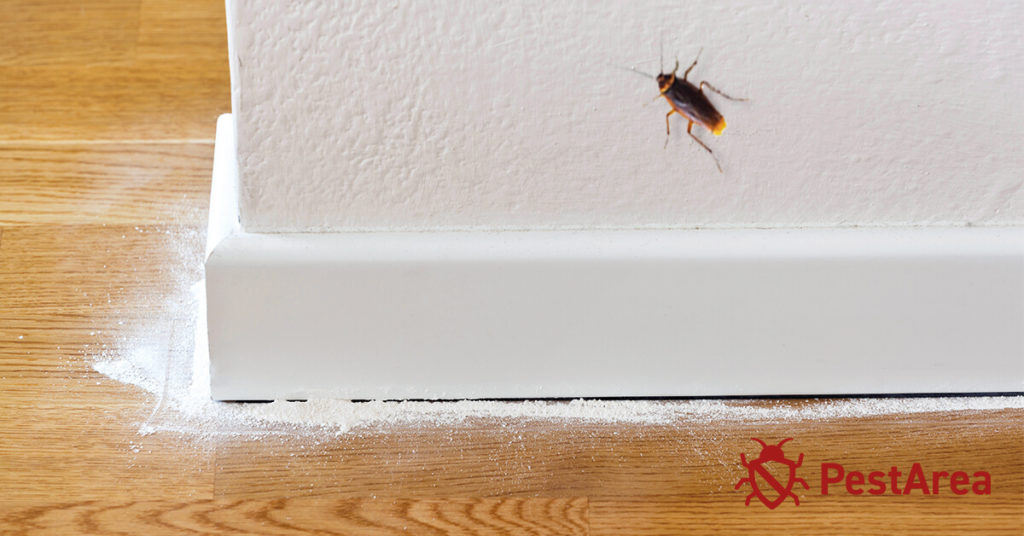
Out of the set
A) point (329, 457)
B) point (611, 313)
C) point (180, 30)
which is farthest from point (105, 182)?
point (611, 313)

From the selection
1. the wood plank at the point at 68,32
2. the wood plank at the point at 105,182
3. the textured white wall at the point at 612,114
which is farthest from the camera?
the wood plank at the point at 68,32

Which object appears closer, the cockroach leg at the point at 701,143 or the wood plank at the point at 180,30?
the cockroach leg at the point at 701,143

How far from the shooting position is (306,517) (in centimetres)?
66

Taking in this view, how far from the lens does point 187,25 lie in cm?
105

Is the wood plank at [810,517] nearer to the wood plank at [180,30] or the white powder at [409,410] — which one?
the white powder at [409,410]

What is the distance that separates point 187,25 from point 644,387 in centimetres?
62

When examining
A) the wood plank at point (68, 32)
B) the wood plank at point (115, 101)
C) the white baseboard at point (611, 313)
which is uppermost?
the wood plank at point (68, 32)

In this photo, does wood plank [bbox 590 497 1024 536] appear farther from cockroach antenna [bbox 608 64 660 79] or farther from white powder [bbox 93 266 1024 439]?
cockroach antenna [bbox 608 64 660 79]

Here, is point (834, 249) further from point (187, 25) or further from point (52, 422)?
point (187, 25)

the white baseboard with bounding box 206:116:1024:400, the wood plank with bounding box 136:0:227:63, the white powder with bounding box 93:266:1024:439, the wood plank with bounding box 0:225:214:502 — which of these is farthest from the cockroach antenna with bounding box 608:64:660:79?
the wood plank with bounding box 136:0:227:63

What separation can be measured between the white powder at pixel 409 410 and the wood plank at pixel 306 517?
6 centimetres

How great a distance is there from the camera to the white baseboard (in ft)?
2.24

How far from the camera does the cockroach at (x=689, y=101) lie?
66 centimetres
